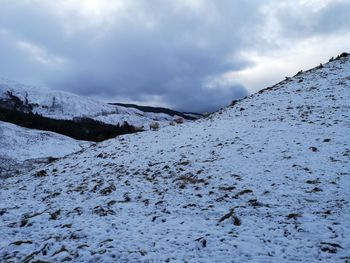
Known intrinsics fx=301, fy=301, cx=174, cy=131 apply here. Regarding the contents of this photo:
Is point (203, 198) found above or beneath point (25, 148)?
above

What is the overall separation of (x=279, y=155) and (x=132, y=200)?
319 inches

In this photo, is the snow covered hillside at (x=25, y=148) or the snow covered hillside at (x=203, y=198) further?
the snow covered hillside at (x=25, y=148)

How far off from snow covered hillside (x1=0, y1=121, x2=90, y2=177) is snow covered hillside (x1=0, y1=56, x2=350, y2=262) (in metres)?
22.0

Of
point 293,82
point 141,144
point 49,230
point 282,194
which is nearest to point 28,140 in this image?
point 141,144

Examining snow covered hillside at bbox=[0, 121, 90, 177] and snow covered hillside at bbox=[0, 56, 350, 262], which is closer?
snow covered hillside at bbox=[0, 56, 350, 262]

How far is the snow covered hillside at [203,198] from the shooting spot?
870cm

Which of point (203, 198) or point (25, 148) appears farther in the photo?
point (25, 148)

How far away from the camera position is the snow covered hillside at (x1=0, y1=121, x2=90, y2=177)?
40.8 metres

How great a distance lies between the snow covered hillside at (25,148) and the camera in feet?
134

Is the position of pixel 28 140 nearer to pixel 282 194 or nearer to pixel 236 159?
pixel 236 159

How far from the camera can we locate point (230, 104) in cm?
3253

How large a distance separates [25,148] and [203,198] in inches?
1832

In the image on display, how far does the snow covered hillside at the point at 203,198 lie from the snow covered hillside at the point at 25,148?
22.0 meters

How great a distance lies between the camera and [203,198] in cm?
1257
